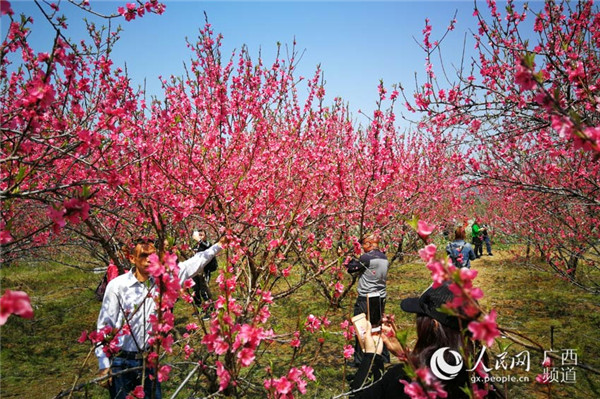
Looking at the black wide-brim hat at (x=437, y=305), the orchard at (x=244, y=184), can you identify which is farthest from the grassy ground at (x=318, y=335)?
the black wide-brim hat at (x=437, y=305)

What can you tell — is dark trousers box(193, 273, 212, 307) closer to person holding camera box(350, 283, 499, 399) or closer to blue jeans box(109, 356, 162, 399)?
blue jeans box(109, 356, 162, 399)

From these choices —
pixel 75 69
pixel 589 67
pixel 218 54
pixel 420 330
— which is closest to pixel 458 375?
pixel 420 330

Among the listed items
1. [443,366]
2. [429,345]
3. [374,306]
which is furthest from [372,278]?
[443,366]

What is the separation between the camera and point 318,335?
5.89 m

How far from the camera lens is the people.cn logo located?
144 centimetres

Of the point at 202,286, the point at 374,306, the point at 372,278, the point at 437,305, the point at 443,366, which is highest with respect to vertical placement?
the point at 437,305

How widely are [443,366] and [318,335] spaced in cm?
472

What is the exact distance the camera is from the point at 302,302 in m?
7.92

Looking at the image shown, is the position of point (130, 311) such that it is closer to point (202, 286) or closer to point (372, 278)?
point (372, 278)

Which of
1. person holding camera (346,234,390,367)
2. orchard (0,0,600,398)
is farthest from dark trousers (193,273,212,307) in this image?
person holding camera (346,234,390,367)

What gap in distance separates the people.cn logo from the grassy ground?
1457 millimetres

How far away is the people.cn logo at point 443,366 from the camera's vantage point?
1.44 metres

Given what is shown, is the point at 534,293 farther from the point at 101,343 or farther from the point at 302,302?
the point at 101,343

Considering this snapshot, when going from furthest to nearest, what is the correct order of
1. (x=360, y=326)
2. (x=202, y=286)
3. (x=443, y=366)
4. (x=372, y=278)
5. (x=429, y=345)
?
(x=202, y=286), (x=372, y=278), (x=360, y=326), (x=429, y=345), (x=443, y=366)
